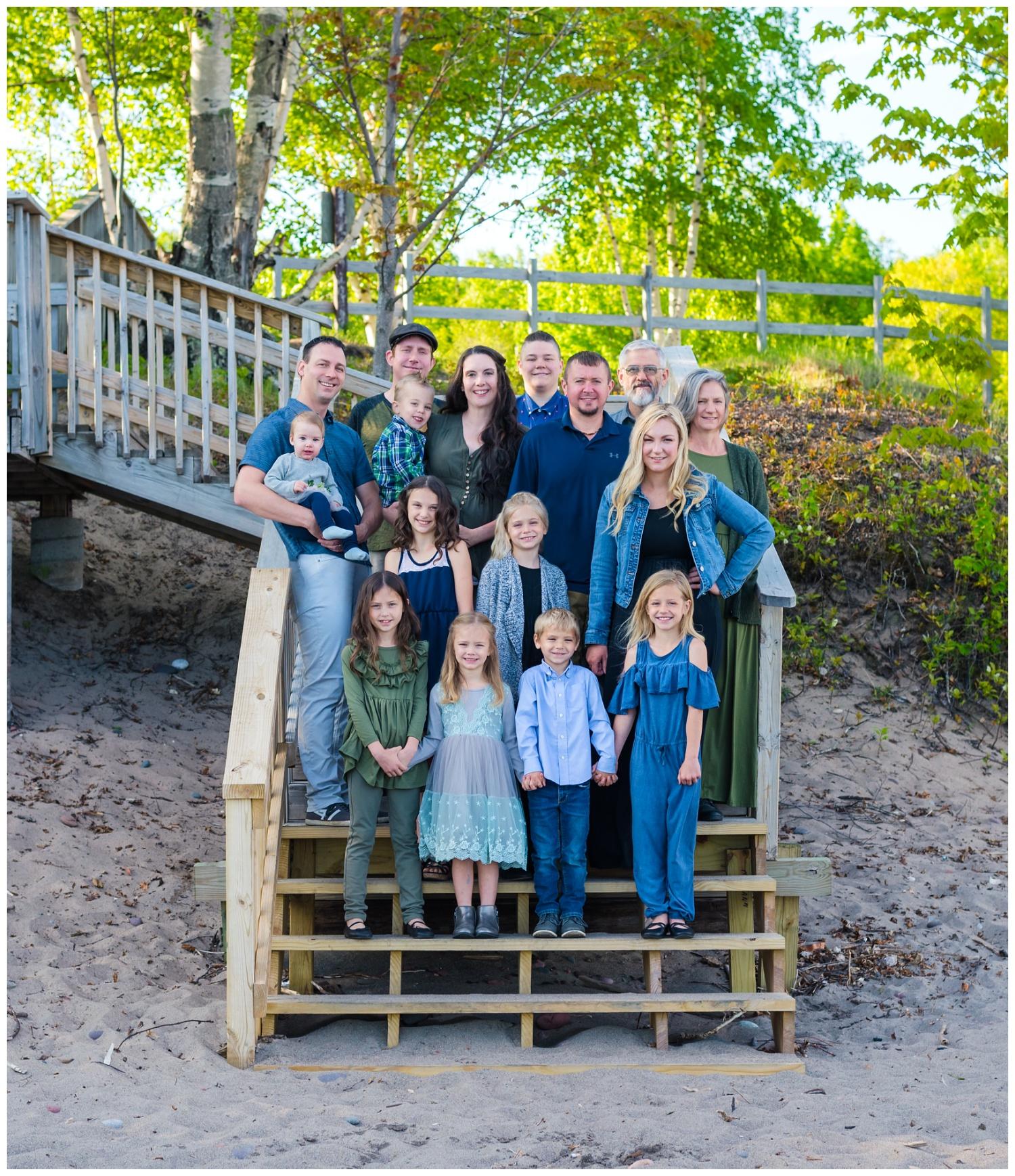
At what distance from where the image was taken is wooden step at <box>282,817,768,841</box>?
4961mm

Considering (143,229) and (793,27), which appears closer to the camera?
(143,229)

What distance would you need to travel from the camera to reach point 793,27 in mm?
21594

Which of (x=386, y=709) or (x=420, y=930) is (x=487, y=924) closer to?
(x=420, y=930)

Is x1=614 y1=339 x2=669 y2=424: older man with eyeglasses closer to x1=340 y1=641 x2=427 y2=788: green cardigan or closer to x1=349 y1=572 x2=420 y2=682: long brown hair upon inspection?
x1=349 y1=572 x2=420 y2=682: long brown hair

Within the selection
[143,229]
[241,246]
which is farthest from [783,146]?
[241,246]

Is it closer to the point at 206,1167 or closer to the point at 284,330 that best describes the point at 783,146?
the point at 284,330

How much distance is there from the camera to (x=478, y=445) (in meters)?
5.21

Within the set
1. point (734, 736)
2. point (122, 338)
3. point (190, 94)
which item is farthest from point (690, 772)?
point (190, 94)

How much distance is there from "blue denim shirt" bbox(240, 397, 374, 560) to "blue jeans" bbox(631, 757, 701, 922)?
1614 millimetres

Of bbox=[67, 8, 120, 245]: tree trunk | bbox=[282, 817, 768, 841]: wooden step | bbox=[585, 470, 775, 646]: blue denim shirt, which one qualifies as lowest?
bbox=[282, 817, 768, 841]: wooden step

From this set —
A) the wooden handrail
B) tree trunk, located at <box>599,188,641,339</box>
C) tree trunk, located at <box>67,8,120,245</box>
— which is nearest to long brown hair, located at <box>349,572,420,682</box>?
the wooden handrail

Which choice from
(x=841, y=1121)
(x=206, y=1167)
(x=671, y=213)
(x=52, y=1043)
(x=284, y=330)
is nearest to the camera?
(x=206, y=1167)

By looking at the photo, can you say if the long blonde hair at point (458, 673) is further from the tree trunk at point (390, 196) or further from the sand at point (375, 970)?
the tree trunk at point (390, 196)

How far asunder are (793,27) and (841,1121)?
21180mm
